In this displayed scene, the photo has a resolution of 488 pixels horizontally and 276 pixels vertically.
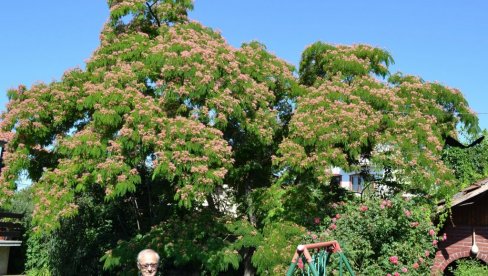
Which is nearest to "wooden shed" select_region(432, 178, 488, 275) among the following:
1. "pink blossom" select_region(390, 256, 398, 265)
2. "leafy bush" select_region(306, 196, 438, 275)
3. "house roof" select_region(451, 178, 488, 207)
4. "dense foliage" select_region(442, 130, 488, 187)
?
"house roof" select_region(451, 178, 488, 207)

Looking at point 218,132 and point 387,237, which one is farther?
point 218,132

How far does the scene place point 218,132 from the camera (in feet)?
41.7

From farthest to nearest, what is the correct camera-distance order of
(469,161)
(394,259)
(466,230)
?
(469,161) → (466,230) → (394,259)

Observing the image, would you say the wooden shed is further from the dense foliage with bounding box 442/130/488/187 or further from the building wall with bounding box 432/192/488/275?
the dense foliage with bounding box 442/130/488/187

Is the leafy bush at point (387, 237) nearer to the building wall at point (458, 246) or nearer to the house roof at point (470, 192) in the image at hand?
the building wall at point (458, 246)

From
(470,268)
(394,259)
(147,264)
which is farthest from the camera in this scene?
(470,268)

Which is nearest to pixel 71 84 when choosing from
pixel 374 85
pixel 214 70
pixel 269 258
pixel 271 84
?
pixel 214 70

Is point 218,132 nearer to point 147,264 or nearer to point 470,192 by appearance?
point 470,192

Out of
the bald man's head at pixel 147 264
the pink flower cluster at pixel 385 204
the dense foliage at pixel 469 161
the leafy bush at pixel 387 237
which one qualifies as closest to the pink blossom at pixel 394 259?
the leafy bush at pixel 387 237

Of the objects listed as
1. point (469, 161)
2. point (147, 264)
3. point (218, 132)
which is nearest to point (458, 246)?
point (469, 161)

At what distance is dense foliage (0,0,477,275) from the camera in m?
12.6

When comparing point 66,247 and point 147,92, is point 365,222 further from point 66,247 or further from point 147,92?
point 66,247

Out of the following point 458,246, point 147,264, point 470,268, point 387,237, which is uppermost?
point 147,264

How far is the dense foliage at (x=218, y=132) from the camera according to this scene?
1257cm
